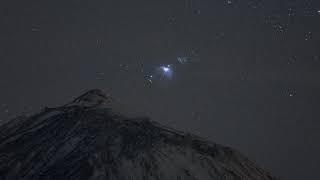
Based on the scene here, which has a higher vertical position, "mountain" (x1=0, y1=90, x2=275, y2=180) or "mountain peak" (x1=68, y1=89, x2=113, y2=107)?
"mountain peak" (x1=68, y1=89, x2=113, y2=107)

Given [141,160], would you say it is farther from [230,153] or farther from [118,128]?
[230,153]

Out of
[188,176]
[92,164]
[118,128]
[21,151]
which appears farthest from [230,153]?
[21,151]

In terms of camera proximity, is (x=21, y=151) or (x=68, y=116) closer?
(x=21, y=151)

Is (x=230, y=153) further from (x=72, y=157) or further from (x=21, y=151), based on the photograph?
(x=21, y=151)

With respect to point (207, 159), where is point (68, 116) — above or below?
above

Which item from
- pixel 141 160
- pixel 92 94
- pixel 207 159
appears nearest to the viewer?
pixel 141 160

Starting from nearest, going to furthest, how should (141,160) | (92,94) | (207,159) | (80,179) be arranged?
1. (80,179)
2. (141,160)
3. (207,159)
4. (92,94)

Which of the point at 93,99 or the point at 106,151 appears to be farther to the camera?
the point at 93,99

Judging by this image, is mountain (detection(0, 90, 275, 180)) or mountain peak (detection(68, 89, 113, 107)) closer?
mountain (detection(0, 90, 275, 180))
